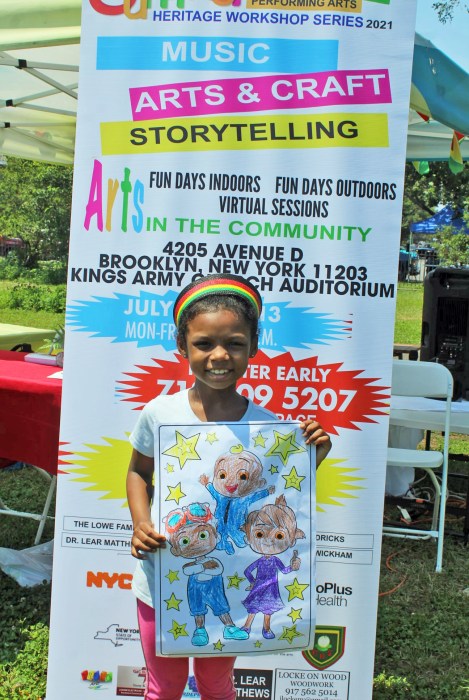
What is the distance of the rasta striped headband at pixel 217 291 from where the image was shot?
2.08m

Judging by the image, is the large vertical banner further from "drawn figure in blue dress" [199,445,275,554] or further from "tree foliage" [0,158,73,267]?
"tree foliage" [0,158,73,267]

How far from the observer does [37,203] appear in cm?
1719

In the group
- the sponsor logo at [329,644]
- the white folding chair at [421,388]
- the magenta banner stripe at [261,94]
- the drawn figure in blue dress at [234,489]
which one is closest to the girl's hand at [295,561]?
the drawn figure in blue dress at [234,489]

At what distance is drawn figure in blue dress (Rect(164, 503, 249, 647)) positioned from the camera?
6.53 ft

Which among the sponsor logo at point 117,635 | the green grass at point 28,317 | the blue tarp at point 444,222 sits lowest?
the sponsor logo at point 117,635

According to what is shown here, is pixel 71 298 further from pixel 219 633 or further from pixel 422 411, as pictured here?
pixel 422 411

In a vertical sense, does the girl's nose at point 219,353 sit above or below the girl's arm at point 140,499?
above

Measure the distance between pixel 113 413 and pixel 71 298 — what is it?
1.29ft

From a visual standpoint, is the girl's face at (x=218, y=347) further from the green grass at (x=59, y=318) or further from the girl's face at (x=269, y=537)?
the green grass at (x=59, y=318)

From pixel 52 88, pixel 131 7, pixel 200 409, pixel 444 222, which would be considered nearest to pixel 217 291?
pixel 200 409

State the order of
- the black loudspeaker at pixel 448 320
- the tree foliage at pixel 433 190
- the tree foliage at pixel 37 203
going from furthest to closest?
the tree foliage at pixel 37 203 → the tree foliage at pixel 433 190 → the black loudspeaker at pixel 448 320

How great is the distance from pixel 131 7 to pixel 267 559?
5.64 ft

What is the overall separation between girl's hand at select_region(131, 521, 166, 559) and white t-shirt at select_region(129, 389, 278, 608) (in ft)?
0.33

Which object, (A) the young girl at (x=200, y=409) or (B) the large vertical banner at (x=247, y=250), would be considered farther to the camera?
(B) the large vertical banner at (x=247, y=250)
